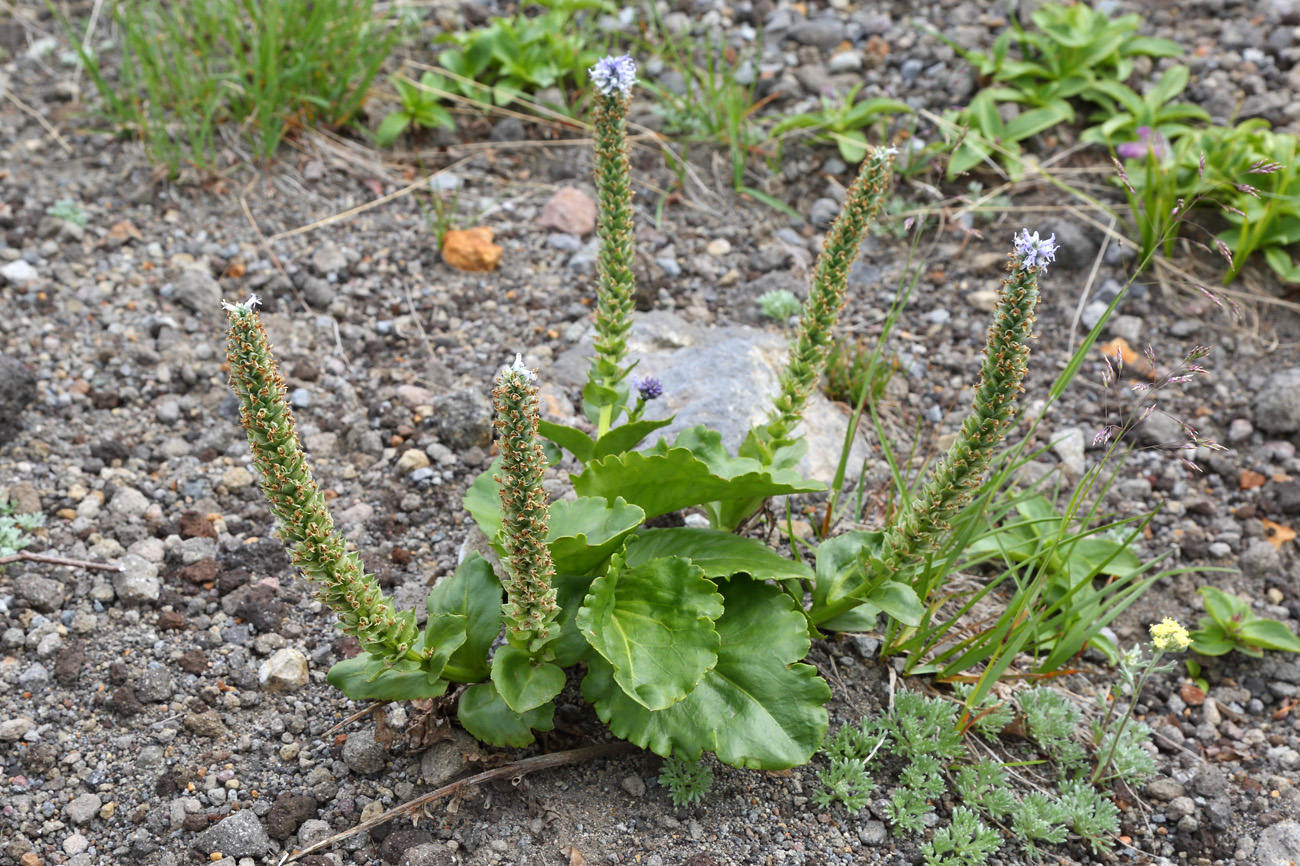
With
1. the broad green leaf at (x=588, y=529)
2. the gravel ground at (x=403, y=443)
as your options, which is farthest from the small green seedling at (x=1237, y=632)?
the broad green leaf at (x=588, y=529)

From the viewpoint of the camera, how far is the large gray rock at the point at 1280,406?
5.17 metres

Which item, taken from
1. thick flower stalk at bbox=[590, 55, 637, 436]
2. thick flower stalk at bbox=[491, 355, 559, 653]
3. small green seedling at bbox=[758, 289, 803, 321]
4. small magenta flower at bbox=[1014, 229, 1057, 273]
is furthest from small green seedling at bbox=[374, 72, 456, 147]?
small magenta flower at bbox=[1014, 229, 1057, 273]

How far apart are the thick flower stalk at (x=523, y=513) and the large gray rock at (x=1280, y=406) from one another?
3970mm

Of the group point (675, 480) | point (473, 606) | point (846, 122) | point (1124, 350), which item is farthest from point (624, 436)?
point (846, 122)

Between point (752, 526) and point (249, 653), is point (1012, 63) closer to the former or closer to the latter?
point (752, 526)

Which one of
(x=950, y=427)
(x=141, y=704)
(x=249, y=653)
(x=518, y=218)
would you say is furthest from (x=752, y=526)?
(x=518, y=218)

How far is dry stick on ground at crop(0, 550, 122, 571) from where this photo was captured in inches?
158

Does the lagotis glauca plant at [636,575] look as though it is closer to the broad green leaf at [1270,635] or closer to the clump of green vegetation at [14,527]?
the clump of green vegetation at [14,527]

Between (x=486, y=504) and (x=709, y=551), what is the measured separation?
2.52 feet

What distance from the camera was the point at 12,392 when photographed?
461cm

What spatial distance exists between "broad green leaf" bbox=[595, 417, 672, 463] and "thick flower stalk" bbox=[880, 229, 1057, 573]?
0.94 meters

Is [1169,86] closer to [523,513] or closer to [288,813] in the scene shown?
[523,513]

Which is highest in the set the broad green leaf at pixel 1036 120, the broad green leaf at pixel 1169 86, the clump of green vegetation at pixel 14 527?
the broad green leaf at pixel 1169 86

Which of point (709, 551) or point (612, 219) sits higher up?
point (612, 219)
